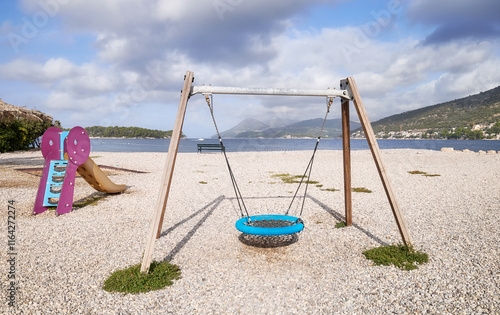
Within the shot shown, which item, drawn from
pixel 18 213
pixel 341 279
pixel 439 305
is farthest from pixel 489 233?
pixel 18 213

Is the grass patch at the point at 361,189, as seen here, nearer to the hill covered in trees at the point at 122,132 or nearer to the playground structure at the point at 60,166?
the playground structure at the point at 60,166

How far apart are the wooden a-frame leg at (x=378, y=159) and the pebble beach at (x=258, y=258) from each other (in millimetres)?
605

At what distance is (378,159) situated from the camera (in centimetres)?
521

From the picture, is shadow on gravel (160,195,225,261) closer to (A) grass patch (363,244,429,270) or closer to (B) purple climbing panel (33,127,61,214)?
(A) grass patch (363,244,429,270)

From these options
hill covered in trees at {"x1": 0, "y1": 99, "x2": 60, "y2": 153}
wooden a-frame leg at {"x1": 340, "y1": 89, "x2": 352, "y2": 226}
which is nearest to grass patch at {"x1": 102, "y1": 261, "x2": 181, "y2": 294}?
wooden a-frame leg at {"x1": 340, "y1": 89, "x2": 352, "y2": 226}

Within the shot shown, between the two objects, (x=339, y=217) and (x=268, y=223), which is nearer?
(x=268, y=223)

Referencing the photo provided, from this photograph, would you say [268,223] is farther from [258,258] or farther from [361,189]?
[361,189]

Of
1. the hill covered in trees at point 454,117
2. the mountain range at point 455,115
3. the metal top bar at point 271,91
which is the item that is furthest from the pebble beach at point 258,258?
the mountain range at point 455,115

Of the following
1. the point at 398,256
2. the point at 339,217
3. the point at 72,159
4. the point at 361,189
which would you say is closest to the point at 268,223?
the point at 398,256

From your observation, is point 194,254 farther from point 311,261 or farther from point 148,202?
point 148,202

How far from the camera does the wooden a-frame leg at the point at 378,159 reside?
16.6 feet

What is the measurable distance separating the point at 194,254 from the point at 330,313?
105 inches

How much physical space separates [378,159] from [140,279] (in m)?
4.41

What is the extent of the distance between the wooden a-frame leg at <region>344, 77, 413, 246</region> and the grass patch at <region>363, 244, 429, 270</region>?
0.60ft
